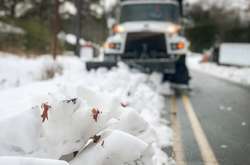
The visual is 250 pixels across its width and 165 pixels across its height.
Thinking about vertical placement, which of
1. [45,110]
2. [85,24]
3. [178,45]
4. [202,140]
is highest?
[85,24]

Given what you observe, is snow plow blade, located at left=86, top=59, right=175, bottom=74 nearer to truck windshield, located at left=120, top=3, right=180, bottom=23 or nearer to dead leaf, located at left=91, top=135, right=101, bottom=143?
truck windshield, located at left=120, top=3, right=180, bottom=23

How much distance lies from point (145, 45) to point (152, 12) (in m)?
1.32

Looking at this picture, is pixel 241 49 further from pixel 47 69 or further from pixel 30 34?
pixel 47 69

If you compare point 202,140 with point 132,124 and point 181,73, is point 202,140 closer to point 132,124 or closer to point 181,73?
point 132,124

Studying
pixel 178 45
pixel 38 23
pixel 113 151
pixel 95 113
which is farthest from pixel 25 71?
pixel 38 23

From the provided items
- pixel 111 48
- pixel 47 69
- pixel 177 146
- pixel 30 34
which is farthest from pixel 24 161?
pixel 30 34

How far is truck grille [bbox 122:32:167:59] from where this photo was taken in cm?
1577

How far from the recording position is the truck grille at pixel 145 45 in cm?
1577

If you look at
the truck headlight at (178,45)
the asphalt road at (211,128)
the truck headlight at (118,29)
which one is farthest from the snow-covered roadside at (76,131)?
Answer: the truck headlight at (118,29)

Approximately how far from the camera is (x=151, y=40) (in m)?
15.9

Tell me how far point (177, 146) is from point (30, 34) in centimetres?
2035

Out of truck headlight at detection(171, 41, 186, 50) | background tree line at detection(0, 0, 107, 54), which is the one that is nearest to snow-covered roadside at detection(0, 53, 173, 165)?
truck headlight at detection(171, 41, 186, 50)

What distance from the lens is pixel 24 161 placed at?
141 inches

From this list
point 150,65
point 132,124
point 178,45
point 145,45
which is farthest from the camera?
point 145,45
